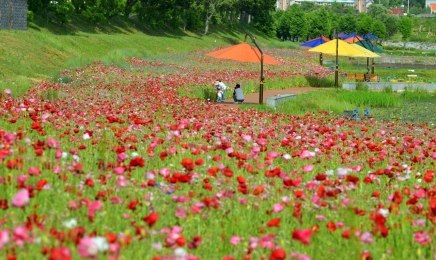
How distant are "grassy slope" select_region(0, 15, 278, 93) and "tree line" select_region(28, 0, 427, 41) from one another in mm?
1006

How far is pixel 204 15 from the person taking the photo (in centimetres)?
8488

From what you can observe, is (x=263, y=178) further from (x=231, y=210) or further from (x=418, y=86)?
(x=418, y=86)

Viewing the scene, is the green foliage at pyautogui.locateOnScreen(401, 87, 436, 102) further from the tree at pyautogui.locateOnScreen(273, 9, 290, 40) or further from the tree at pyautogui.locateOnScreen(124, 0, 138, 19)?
the tree at pyautogui.locateOnScreen(273, 9, 290, 40)

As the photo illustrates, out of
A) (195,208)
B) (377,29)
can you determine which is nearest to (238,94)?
(195,208)

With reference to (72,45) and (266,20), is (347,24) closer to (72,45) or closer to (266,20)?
(266,20)

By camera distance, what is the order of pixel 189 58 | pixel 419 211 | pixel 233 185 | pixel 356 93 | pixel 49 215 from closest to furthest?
pixel 49 215
pixel 419 211
pixel 233 185
pixel 356 93
pixel 189 58

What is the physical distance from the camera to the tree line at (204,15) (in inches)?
2183

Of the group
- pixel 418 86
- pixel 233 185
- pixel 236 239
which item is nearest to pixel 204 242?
pixel 236 239

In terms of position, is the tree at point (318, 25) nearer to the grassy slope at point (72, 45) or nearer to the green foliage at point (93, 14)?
the grassy slope at point (72, 45)

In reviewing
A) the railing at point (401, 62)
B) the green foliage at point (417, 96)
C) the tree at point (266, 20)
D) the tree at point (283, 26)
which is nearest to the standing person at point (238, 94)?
the green foliage at point (417, 96)

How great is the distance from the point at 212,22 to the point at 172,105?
232 feet

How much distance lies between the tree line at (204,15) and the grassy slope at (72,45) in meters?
1.01

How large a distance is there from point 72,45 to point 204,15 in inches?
1644

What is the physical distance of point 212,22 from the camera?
3420 inches
